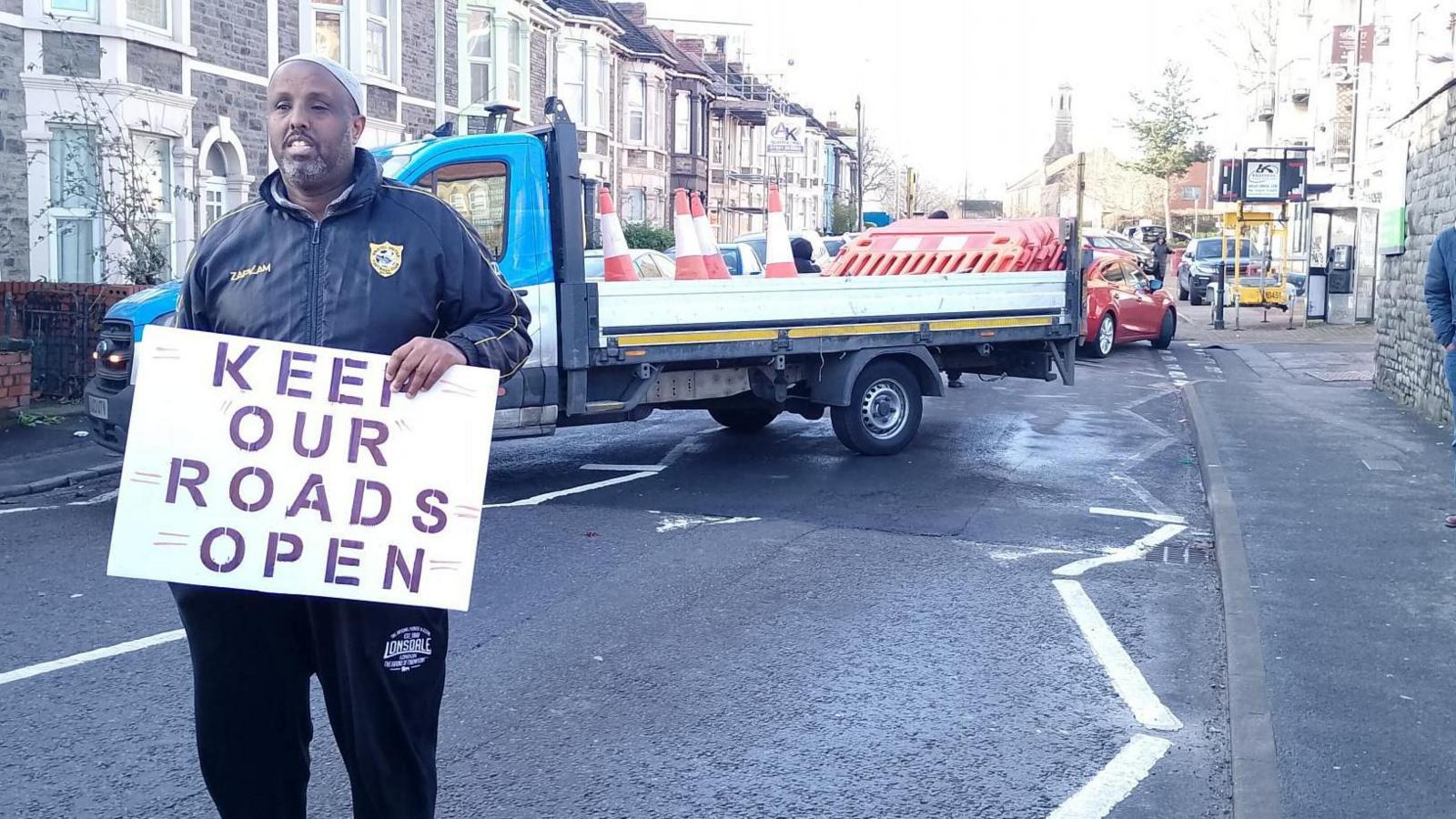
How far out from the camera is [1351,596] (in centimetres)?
699

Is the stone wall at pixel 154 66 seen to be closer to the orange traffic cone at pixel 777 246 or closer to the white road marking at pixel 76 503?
the white road marking at pixel 76 503

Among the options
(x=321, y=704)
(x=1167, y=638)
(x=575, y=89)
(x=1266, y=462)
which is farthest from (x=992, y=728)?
(x=575, y=89)

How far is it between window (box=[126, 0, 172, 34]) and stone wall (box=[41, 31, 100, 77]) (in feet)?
3.26

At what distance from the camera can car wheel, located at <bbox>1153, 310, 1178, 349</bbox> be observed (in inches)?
916

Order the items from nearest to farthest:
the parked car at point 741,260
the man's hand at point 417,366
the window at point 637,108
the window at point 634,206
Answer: the man's hand at point 417,366, the parked car at point 741,260, the window at point 634,206, the window at point 637,108

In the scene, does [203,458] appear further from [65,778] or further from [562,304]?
[562,304]

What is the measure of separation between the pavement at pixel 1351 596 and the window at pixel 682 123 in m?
36.4

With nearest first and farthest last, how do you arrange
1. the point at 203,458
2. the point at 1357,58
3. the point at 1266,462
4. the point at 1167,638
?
the point at 203,458
the point at 1167,638
the point at 1266,462
the point at 1357,58

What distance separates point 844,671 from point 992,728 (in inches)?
32.4

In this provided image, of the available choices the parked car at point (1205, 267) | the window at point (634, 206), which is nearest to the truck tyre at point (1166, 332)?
the parked car at point (1205, 267)

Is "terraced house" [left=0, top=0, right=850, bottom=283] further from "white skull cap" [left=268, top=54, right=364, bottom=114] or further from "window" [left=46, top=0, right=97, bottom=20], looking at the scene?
"white skull cap" [left=268, top=54, right=364, bottom=114]

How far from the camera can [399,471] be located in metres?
3.26

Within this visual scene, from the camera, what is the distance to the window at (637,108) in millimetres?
43781

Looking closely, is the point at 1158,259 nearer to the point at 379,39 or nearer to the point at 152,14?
the point at 379,39
